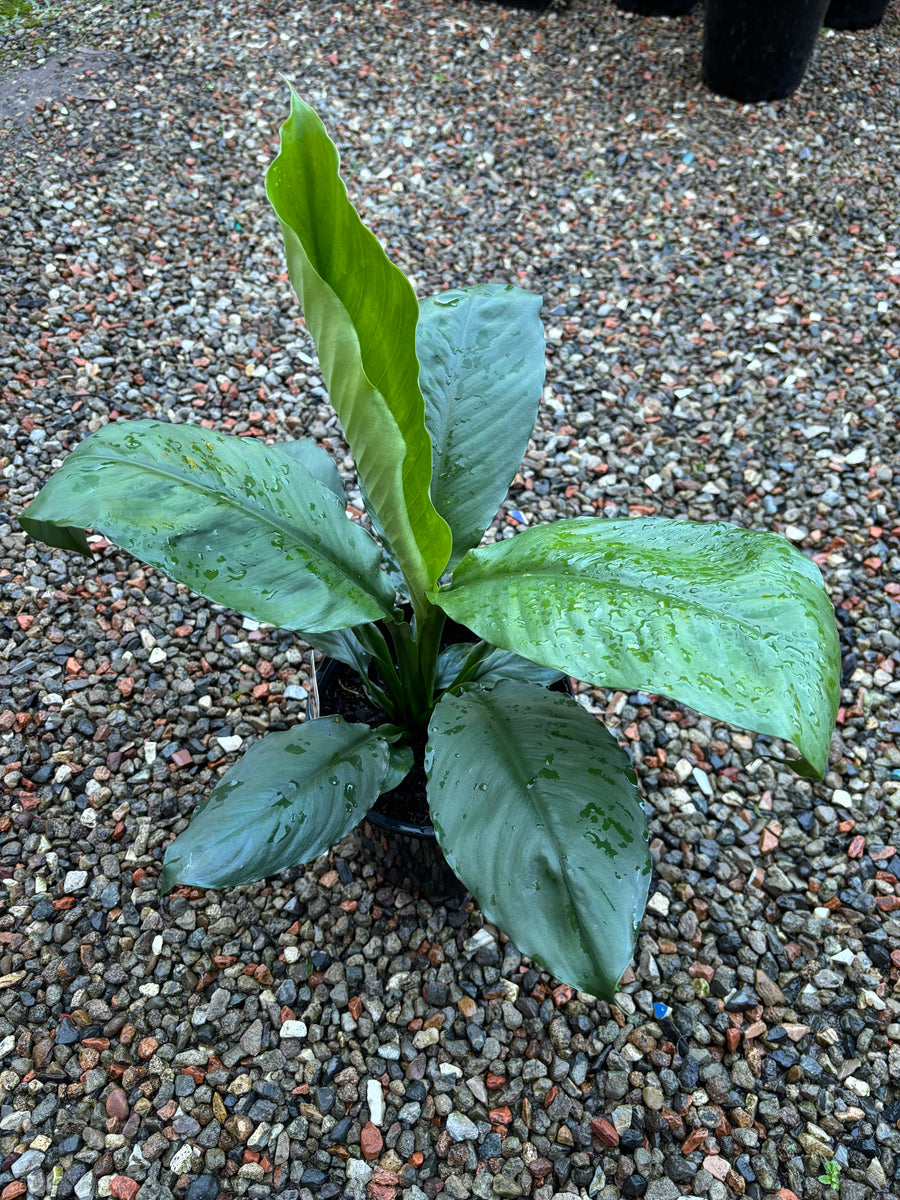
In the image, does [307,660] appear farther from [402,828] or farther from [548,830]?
[548,830]

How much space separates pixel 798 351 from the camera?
252 cm

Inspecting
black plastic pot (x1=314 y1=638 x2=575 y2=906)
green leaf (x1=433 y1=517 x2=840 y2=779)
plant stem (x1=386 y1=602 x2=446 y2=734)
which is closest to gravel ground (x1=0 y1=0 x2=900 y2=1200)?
black plastic pot (x1=314 y1=638 x2=575 y2=906)

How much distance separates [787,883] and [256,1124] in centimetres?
97

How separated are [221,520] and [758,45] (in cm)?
328

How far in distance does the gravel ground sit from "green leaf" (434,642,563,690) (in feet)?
1.42

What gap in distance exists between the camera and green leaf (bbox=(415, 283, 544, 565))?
1184mm

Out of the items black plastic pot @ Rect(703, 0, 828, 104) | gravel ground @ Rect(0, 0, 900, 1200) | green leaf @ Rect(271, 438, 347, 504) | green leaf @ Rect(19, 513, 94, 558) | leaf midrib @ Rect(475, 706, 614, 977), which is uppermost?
black plastic pot @ Rect(703, 0, 828, 104)

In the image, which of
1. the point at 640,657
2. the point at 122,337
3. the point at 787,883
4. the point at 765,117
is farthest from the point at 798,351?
the point at 640,657

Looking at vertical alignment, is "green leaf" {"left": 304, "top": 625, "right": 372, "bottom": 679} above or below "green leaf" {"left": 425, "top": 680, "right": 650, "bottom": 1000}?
below

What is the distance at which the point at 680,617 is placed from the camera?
827mm

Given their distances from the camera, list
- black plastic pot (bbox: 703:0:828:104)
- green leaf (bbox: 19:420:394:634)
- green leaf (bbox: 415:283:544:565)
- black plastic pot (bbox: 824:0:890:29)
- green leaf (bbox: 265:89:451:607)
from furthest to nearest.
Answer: black plastic pot (bbox: 824:0:890:29), black plastic pot (bbox: 703:0:828:104), green leaf (bbox: 415:283:544:565), green leaf (bbox: 19:420:394:634), green leaf (bbox: 265:89:451:607)

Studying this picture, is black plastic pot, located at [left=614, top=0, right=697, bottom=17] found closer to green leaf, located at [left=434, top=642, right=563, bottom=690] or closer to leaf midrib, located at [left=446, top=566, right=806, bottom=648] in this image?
green leaf, located at [left=434, top=642, right=563, bottom=690]

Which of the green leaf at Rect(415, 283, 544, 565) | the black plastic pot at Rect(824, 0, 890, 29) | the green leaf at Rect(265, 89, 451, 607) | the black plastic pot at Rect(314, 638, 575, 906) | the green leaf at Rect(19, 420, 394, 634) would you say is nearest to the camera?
the green leaf at Rect(265, 89, 451, 607)

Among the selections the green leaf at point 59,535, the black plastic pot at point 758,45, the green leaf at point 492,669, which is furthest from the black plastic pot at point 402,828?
the black plastic pot at point 758,45
